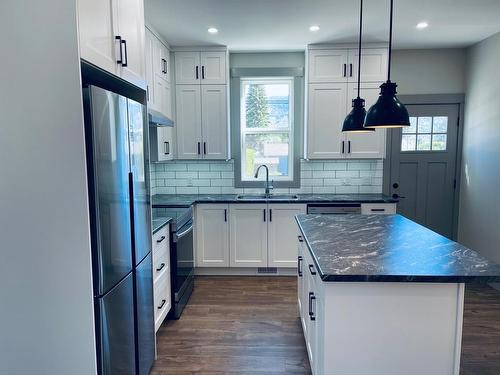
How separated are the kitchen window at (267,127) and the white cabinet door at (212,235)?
65 cm

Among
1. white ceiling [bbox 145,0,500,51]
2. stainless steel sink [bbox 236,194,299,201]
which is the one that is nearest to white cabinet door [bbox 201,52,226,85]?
white ceiling [bbox 145,0,500,51]

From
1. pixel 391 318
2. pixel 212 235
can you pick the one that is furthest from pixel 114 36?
pixel 212 235

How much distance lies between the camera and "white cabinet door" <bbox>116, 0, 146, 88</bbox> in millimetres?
1773

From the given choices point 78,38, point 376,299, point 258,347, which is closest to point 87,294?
point 78,38

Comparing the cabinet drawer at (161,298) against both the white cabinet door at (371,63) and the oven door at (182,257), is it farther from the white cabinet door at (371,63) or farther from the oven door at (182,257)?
the white cabinet door at (371,63)

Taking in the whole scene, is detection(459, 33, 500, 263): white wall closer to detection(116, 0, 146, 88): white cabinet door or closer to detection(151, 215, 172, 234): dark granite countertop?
detection(151, 215, 172, 234): dark granite countertop

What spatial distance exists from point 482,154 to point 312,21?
242cm

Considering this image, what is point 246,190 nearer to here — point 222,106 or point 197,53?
point 222,106

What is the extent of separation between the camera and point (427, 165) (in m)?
4.18

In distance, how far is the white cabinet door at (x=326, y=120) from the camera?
3.87 m

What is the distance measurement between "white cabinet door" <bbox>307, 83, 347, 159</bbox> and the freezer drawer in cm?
278

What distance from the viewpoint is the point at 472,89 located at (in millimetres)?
3904

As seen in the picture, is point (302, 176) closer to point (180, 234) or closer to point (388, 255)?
point (180, 234)

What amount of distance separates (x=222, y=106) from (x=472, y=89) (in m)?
2.98
